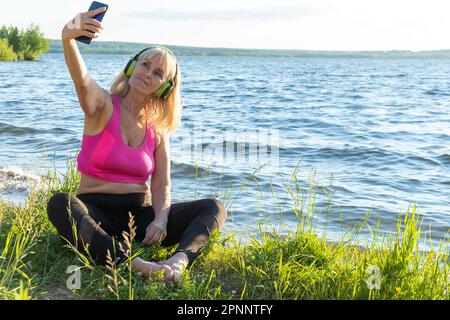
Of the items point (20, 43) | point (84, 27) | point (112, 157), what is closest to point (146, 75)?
point (112, 157)

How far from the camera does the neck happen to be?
4367mm

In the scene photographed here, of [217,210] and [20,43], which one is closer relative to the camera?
[217,210]

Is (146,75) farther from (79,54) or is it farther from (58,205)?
(58,205)

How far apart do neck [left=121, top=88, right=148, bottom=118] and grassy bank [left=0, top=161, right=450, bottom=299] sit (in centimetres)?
102

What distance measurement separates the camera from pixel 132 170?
167 inches

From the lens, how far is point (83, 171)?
4.22 meters

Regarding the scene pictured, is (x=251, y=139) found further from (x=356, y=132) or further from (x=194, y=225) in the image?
(x=194, y=225)

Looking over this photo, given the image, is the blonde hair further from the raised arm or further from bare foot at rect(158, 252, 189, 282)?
bare foot at rect(158, 252, 189, 282)

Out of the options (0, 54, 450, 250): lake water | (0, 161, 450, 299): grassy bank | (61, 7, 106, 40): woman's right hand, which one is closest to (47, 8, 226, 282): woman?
(0, 161, 450, 299): grassy bank

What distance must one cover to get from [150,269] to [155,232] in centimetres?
55

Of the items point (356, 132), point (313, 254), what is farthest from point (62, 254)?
point (356, 132)

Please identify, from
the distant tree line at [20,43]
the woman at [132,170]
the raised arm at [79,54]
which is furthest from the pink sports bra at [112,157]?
the distant tree line at [20,43]

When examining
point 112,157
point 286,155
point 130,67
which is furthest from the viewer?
point 286,155

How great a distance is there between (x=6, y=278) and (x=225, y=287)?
4.36 feet
